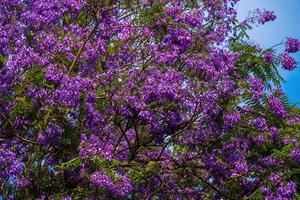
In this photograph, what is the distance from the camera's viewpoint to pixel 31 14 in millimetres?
16125

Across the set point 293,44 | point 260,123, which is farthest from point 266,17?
point 260,123

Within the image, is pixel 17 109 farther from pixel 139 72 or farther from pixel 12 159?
pixel 139 72

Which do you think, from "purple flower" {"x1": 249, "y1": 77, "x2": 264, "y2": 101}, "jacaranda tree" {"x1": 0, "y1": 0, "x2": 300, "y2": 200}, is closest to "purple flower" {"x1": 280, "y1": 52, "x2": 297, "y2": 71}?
"jacaranda tree" {"x1": 0, "y1": 0, "x2": 300, "y2": 200}

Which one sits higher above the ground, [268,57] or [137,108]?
[268,57]

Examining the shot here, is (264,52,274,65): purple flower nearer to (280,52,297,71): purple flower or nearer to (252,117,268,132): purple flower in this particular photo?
(280,52,297,71): purple flower

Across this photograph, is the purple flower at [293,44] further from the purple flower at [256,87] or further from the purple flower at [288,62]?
the purple flower at [256,87]

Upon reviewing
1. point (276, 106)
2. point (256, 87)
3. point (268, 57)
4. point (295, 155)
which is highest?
point (268, 57)

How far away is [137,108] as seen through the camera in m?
13.4

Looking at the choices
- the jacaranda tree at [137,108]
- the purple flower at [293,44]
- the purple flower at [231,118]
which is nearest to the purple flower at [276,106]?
the jacaranda tree at [137,108]

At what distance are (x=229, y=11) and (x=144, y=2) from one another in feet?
9.69

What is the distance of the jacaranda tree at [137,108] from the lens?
13695mm

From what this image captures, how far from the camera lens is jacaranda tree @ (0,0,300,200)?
13.7 m

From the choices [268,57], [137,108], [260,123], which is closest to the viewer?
[137,108]

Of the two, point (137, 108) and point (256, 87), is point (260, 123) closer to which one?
point (256, 87)
